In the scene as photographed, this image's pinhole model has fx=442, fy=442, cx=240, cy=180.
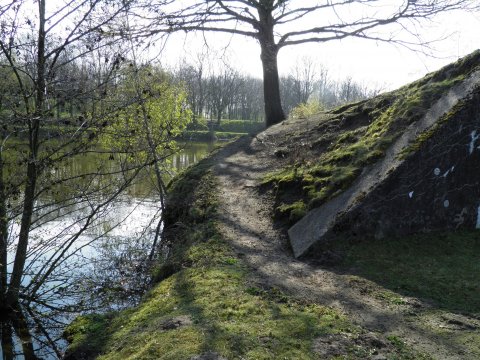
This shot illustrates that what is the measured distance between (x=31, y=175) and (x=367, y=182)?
17.9 feet

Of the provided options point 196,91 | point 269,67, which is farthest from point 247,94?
point 269,67

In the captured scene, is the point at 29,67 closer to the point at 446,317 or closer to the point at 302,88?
the point at 446,317

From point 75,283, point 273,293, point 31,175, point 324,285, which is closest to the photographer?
point 273,293

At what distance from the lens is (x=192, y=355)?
4.11 m

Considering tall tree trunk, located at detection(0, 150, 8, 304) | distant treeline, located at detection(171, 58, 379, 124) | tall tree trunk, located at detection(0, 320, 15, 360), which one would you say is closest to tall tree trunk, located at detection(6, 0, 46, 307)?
tall tree trunk, located at detection(0, 150, 8, 304)

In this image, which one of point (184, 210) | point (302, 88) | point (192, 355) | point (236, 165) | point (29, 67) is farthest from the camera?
point (302, 88)

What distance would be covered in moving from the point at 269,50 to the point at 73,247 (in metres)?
9.65

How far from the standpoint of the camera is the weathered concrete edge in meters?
7.17

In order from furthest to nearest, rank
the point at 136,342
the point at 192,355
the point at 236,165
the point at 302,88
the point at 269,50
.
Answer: the point at 302,88
the point at 269,50
the point at 236,165
the point at 136,342
the point at 192,355

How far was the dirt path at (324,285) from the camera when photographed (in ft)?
14.8

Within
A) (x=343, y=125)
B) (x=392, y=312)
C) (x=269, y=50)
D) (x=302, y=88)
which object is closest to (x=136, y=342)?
(x=392, y=312)

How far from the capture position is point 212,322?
4738mm

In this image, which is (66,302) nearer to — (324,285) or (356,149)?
(324,285)

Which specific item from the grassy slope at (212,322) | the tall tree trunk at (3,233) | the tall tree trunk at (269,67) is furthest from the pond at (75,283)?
the tall tree trunk at (269,67)
